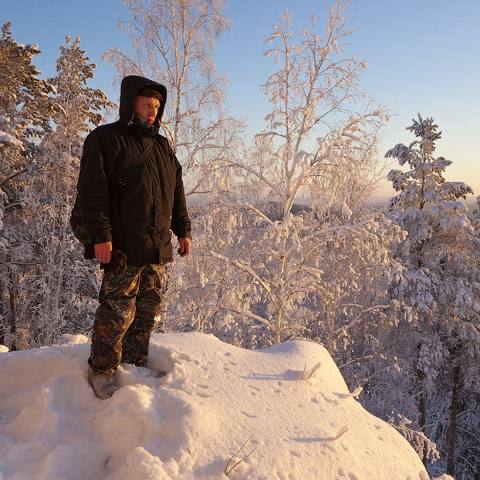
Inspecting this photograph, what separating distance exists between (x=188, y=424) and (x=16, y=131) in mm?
10189

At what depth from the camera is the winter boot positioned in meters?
2.18

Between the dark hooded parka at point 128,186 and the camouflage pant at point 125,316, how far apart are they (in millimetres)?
160

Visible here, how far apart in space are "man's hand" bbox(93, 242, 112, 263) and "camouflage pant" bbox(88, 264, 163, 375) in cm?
16

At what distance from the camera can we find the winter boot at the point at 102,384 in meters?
2.18

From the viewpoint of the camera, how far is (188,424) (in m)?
1.85

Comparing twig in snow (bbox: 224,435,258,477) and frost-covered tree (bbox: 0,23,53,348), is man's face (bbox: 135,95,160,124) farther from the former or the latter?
frost-covered tree (bbox: 0,23,53,348)

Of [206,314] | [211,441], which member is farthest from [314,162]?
[211,441]

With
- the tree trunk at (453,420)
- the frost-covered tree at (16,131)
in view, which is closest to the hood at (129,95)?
the frost-covered tree at (16,131)

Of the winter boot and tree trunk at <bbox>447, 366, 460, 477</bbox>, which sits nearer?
the winter boot

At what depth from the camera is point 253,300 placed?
7.33m

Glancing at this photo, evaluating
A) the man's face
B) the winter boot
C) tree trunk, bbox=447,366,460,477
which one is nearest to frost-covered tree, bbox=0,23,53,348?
the man's face

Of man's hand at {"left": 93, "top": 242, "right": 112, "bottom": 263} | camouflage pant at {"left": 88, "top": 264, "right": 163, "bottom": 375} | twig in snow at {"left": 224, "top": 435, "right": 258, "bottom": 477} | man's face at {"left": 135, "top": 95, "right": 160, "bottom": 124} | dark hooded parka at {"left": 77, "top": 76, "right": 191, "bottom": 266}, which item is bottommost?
twig in snow at {"left": 224, "top": 435, "right": 258, "bottom": 477}

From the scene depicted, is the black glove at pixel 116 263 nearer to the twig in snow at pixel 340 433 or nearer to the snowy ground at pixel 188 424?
the snowy ground at pixel 188 424

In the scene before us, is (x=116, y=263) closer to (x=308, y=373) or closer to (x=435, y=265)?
(x=308, y=373)
